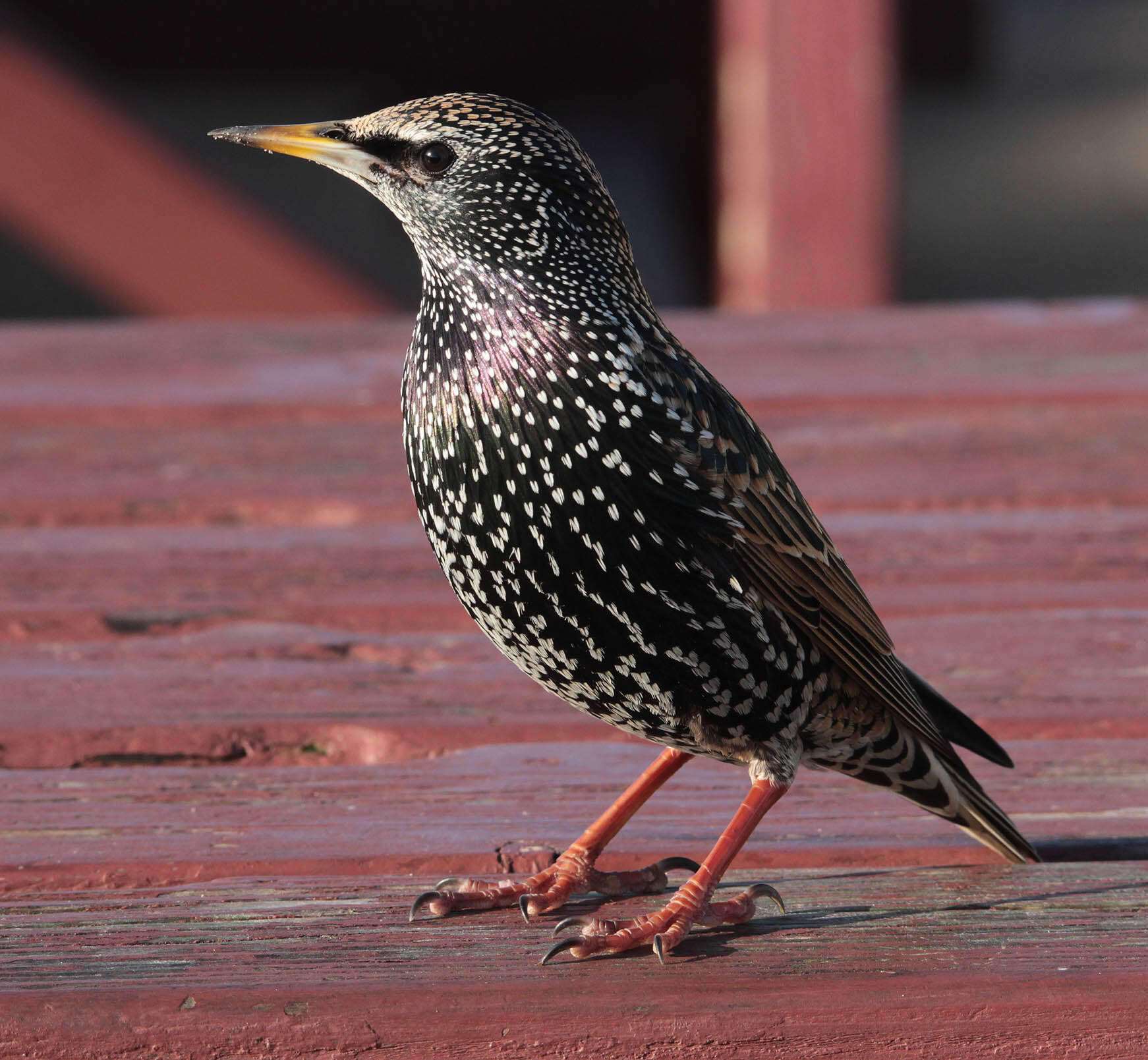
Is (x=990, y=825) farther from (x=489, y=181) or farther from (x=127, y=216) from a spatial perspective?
(x=127, y=216)

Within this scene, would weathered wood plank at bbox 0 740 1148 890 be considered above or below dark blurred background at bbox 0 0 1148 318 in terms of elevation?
below

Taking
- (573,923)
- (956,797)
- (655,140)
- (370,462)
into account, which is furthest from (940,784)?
(655,140)

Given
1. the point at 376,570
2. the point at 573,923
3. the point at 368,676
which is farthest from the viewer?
the point at 376,570

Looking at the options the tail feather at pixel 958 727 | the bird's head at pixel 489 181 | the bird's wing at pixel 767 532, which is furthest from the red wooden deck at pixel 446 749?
the bird's head at pixel 489 181

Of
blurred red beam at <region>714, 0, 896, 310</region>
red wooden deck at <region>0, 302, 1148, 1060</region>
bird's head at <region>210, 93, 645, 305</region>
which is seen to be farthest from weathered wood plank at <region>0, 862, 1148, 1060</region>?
blurred red beam at <region>714, 0, 896, 310</region>

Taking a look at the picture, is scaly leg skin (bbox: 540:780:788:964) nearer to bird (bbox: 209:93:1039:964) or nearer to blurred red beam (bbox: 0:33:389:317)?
bird (bbox: 209:93:1039:964)

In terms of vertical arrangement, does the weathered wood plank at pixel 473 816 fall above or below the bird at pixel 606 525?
below

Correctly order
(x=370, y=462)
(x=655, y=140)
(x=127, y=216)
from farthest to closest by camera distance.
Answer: (x=655, y=140) → (x=127, y=216) → (x=370, y=462)

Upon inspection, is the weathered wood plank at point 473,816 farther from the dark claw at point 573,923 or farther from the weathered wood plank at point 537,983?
the dark claw at point 573,923
